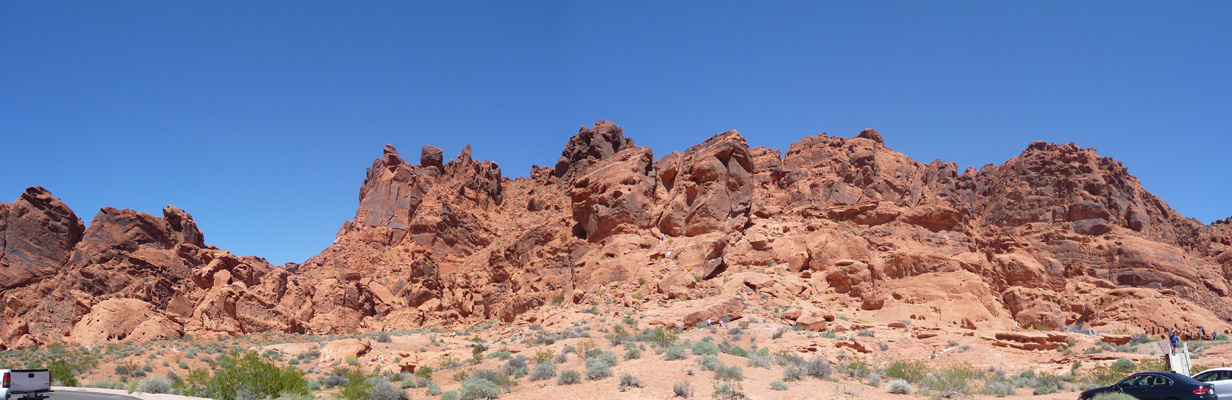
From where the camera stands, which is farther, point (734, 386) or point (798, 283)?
point (798, 283)

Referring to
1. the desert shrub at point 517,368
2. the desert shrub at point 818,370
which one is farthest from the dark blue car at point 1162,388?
the desert shrub at point 517,368

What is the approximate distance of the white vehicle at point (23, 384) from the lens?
54.8ft

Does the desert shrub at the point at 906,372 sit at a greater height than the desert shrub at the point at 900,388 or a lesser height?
greater

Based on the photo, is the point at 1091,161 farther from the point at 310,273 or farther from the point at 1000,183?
the point at 310,273

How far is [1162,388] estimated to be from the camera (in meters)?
15.8

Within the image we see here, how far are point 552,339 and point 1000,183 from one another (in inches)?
1835

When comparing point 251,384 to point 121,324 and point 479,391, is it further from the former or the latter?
point 121,324

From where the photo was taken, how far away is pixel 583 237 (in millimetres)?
44844

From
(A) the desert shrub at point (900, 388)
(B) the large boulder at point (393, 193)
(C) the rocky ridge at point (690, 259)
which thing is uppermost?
(B) the large boulder at point (393, 193)

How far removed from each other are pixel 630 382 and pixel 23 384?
594 inches

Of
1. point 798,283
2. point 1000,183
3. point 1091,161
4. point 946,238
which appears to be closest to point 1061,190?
point 1091,161

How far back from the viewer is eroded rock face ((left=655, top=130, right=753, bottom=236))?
40281mm

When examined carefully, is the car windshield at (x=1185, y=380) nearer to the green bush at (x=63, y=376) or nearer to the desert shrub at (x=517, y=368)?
the desert shrub at (x=517, y=368)

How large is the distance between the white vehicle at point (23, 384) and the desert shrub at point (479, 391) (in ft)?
34.3
